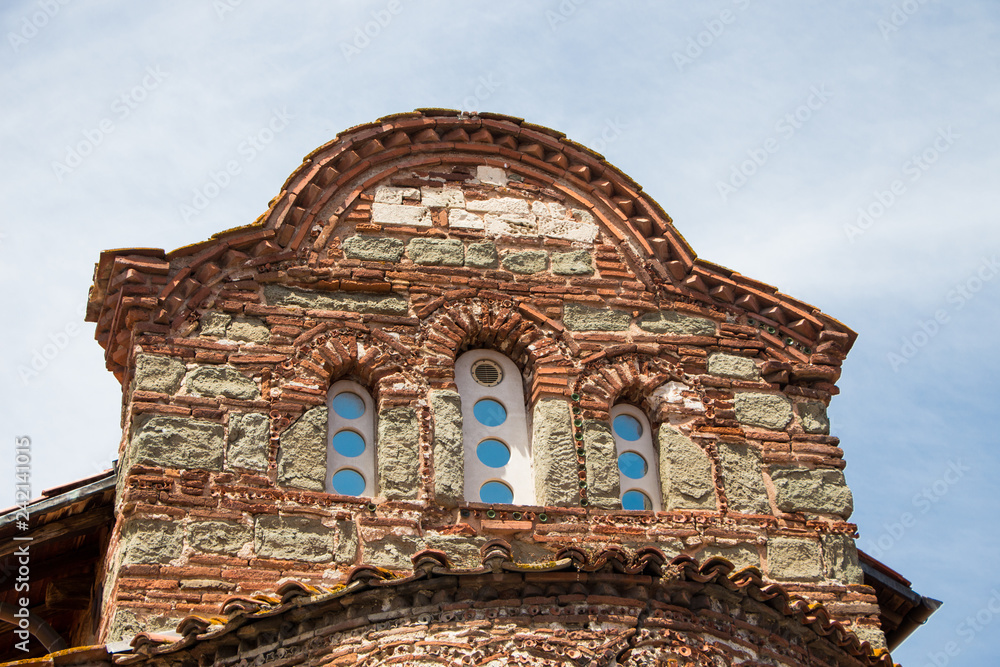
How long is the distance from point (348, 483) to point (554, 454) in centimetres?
163

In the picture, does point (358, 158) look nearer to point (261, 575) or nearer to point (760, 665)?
point (261, 575)

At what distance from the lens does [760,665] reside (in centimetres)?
873

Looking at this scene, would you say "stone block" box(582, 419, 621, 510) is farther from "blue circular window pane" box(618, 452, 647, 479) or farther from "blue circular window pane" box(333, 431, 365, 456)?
"blue circular window pane" box(333, 431, 365, 456)

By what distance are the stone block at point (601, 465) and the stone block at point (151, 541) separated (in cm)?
313

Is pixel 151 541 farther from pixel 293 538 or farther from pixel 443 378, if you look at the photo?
pixel 443 378

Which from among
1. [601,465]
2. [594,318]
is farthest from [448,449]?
[594,318]

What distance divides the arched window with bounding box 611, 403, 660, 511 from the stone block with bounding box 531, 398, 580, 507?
0.45 metres

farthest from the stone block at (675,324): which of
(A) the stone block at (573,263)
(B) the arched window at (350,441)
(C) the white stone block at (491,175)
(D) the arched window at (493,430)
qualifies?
(B) the arched window at (350,441)

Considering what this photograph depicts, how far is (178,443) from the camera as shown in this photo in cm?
1010

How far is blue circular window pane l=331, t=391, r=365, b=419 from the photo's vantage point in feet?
35.6

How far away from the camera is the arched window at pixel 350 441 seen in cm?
1041

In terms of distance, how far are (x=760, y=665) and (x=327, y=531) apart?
3234mm

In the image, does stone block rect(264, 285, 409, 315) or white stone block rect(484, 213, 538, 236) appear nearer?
stone block rect(264, 285, 409, 315)

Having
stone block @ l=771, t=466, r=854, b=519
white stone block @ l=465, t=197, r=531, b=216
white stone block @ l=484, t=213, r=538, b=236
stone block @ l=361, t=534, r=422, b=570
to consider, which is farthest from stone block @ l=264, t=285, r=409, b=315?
stone block @ l=771, t=466, r=854, b=519
